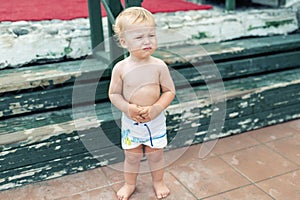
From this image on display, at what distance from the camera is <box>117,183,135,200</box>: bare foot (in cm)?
184

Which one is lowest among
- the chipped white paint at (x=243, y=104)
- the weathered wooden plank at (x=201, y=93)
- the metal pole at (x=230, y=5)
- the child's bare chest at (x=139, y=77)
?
the chipped white paint at (x=243, y=104)

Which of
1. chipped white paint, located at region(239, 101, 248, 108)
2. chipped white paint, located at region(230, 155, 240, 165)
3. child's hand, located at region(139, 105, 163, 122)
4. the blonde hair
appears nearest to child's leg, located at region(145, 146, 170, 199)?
child's hand, located at region(139, 105, 163, 122)

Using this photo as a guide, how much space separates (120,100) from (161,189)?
53cm

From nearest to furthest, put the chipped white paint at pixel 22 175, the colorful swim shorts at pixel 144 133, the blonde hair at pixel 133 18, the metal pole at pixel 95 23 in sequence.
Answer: the blonde hair at pixel 133 18
the colorful swim shorts at pixel 144 133
the chipped white paint at pixel 22 175
the metal pole at pixel 95 23

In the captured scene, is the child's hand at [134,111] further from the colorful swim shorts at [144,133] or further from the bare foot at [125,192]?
the bare foot at [125,192]

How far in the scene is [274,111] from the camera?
259cm

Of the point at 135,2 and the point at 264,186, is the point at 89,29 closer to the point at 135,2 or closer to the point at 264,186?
the point at 135,2

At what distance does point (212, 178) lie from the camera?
2.00 meters

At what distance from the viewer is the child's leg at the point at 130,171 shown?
1812mm

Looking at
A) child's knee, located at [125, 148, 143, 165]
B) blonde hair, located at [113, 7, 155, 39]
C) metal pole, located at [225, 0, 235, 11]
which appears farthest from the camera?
metal pole, located at [225, 0, 235, 11]

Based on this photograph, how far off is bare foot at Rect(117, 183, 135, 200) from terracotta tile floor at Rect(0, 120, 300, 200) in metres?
0.03

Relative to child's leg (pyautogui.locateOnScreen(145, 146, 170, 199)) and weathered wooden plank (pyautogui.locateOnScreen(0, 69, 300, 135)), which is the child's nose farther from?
weathered wooden plank (pyautogui.locateOnScreen(0, 69, 300, 135))

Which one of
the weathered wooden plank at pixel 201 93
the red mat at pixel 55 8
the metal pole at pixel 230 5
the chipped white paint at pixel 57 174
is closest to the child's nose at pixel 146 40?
the weathered wooden plank at pixel 201 93

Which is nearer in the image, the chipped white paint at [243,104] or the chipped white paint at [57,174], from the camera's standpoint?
the chipped white paint at [57,174]
